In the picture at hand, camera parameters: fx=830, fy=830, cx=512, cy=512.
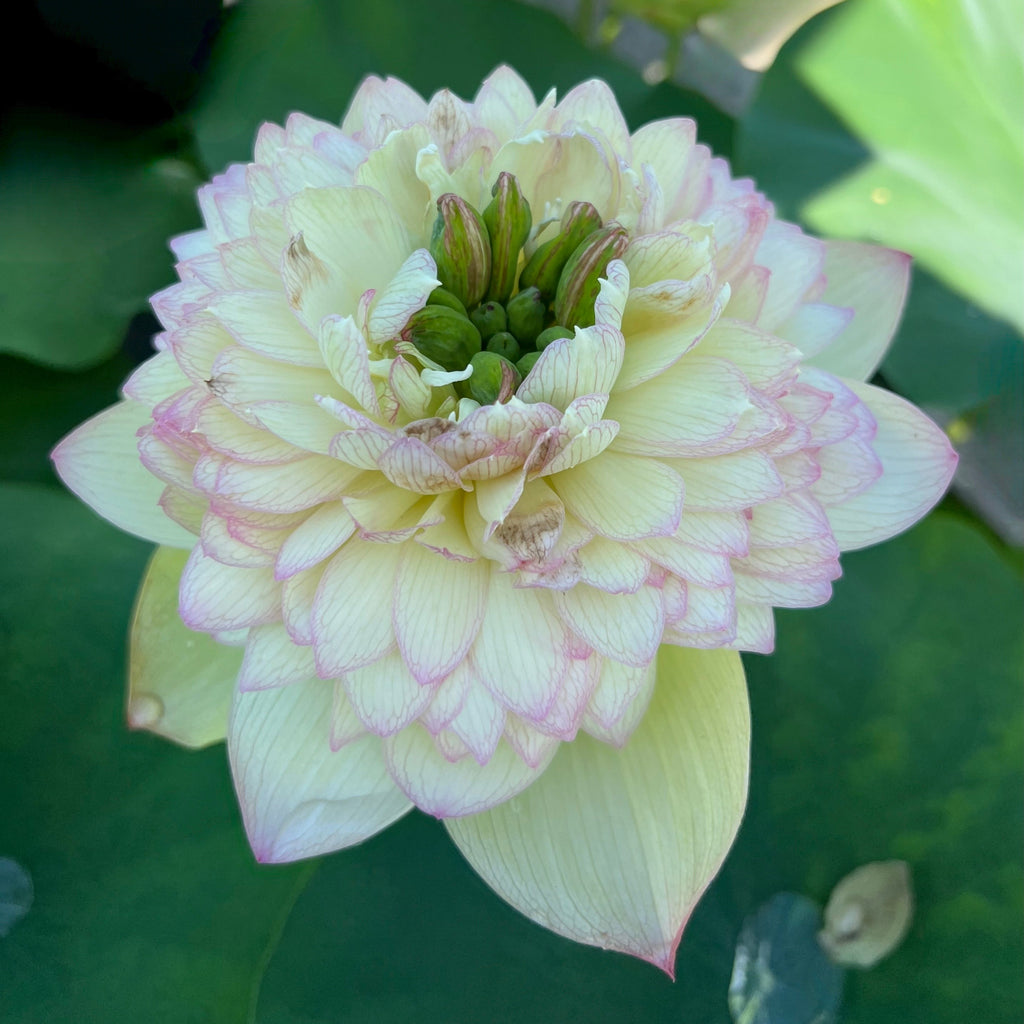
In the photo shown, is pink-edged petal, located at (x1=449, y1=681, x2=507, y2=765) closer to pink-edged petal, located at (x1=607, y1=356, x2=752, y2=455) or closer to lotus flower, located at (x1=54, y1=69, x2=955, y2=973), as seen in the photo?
lotus flower, located at (x1=54, y1=69, x2=955, y2=973)

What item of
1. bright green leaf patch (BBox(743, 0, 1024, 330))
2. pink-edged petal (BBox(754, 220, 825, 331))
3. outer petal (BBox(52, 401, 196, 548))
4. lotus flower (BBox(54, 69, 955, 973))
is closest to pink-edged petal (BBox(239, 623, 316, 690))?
lotus flower (BBox(54, 69, 955, 973))

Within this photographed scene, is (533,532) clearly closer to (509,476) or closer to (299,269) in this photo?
(509,476)

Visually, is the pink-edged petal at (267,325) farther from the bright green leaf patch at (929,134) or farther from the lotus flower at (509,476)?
the bright green leaf patch at (929,134)

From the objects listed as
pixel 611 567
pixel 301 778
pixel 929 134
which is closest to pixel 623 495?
pixel 611 567

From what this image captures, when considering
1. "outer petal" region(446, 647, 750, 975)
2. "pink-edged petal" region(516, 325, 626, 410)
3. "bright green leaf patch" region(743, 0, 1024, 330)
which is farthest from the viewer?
"bright green leaf patch" region(743, 0, 1024, 330)

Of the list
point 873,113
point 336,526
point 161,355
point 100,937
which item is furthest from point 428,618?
point 873,113

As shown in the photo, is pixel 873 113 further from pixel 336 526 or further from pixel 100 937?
pixel 100 937
